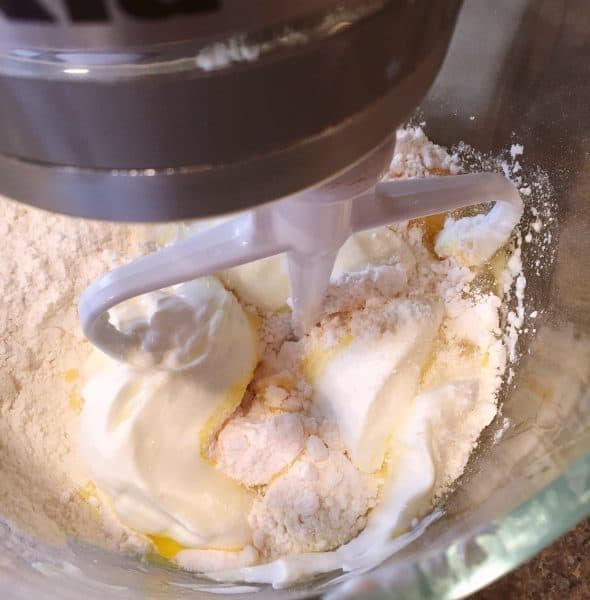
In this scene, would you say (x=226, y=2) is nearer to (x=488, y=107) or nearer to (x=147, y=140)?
(x=147, y=140)

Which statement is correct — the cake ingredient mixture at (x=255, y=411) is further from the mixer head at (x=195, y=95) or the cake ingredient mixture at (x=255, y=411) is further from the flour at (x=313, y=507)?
the mixer head at (x=195, y=95)

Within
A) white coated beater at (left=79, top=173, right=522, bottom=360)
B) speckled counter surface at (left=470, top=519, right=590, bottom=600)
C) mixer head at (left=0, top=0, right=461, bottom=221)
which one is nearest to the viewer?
mixer head at (left=0, top=0, right=461, bottom=221)

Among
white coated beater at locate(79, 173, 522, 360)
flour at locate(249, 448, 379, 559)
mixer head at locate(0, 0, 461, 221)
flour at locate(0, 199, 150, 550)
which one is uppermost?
mixer head at locate(0, 0, 461, 221)

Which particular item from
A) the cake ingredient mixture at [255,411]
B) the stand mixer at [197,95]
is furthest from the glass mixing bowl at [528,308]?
the stand mixer at [197,95]

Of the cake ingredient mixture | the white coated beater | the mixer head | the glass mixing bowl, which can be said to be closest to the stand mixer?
the mixer head

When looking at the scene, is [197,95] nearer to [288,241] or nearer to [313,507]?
[288,241]

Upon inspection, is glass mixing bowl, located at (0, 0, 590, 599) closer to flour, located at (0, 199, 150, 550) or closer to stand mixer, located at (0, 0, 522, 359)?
flour, located at (0, 199, 150, 550)

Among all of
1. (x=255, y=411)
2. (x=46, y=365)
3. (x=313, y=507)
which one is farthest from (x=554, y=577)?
(x=46, y=365)

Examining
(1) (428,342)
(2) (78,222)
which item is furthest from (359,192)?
(2) (78,222)
